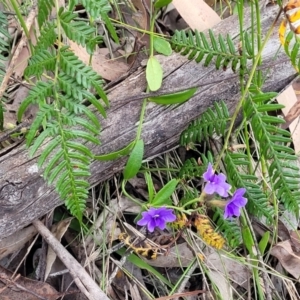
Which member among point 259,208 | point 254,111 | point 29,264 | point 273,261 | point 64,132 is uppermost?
point 64,132

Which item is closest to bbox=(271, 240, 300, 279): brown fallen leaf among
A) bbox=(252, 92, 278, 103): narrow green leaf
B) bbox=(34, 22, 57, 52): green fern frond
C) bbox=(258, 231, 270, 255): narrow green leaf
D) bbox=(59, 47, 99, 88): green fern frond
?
bbox=(258, 231, 270, 255): narrow green leaf

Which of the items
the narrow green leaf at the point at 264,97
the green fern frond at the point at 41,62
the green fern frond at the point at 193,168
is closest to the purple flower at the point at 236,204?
the green fern frond at the point at 193,168

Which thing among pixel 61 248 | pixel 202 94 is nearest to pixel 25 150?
pixel 61 248

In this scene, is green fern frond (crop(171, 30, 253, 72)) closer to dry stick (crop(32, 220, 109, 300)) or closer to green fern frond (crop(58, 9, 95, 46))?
green fern frond (crop(58, 9, 95, 46))

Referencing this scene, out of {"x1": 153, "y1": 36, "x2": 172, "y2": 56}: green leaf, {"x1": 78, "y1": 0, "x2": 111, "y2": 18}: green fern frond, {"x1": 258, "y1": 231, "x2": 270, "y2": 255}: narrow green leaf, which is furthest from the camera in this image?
{"x1": 258, "y1": 231, "x2": 270, "y2": 255}: narrow green leaf

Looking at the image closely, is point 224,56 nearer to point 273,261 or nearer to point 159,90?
point 159,90

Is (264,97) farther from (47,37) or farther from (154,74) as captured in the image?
(47,37)

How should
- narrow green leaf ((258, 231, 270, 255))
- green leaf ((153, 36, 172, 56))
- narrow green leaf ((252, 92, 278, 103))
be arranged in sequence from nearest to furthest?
narrow green leaf ((252, 92, 278, 103))
green leaf ((153, 36, 172, 56))
narrow green leaf ((258, 231, 270, 255))

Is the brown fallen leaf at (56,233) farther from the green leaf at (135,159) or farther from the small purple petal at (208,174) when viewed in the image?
the small purple petal at (208,174)
